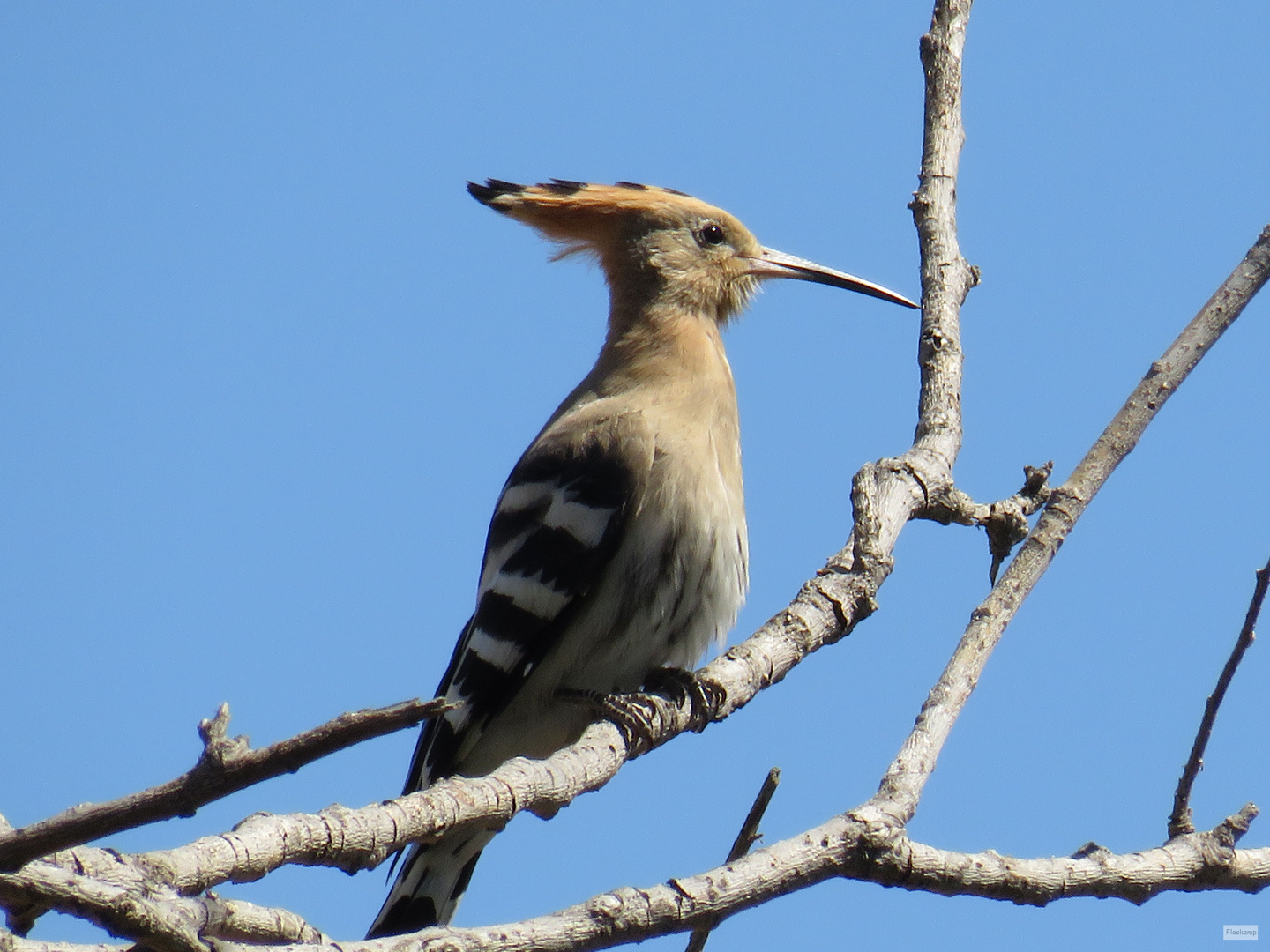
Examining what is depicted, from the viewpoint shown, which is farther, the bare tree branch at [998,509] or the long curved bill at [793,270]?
the long curved bill at [793,270]

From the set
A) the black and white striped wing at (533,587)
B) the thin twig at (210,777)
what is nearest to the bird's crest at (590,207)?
the black and white striped wing at (533,587)

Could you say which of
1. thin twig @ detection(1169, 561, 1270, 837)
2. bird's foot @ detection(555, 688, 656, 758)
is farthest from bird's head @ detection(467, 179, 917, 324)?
thin twig @ detection(1169, 561, 1270, 837)

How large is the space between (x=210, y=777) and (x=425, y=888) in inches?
71.4

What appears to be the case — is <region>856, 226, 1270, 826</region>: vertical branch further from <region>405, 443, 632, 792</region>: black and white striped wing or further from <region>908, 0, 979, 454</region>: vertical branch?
<region>405, 443, 632, 792</region>: black and white striped wing

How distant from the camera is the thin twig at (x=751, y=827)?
68.1 inches

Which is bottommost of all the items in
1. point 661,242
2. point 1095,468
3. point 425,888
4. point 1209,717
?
point 425,888

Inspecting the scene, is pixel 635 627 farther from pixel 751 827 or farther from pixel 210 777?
pixel 210 777

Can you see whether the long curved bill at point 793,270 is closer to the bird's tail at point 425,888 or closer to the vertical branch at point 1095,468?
the vertical branch at point 1095,468

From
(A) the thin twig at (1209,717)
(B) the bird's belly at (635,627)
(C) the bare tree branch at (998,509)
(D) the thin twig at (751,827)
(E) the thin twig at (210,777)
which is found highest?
(C) the bare tree branch at (998,509)

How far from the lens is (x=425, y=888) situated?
270 centimetres

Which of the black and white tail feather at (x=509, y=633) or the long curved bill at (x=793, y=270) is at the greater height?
the long curved bill at (x=793, y=270)

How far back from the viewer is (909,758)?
1868mm

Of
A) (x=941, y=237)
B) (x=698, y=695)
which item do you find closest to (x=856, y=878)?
(x=698, y=695)

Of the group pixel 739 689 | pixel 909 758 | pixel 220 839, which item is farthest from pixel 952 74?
pixel 220 839
